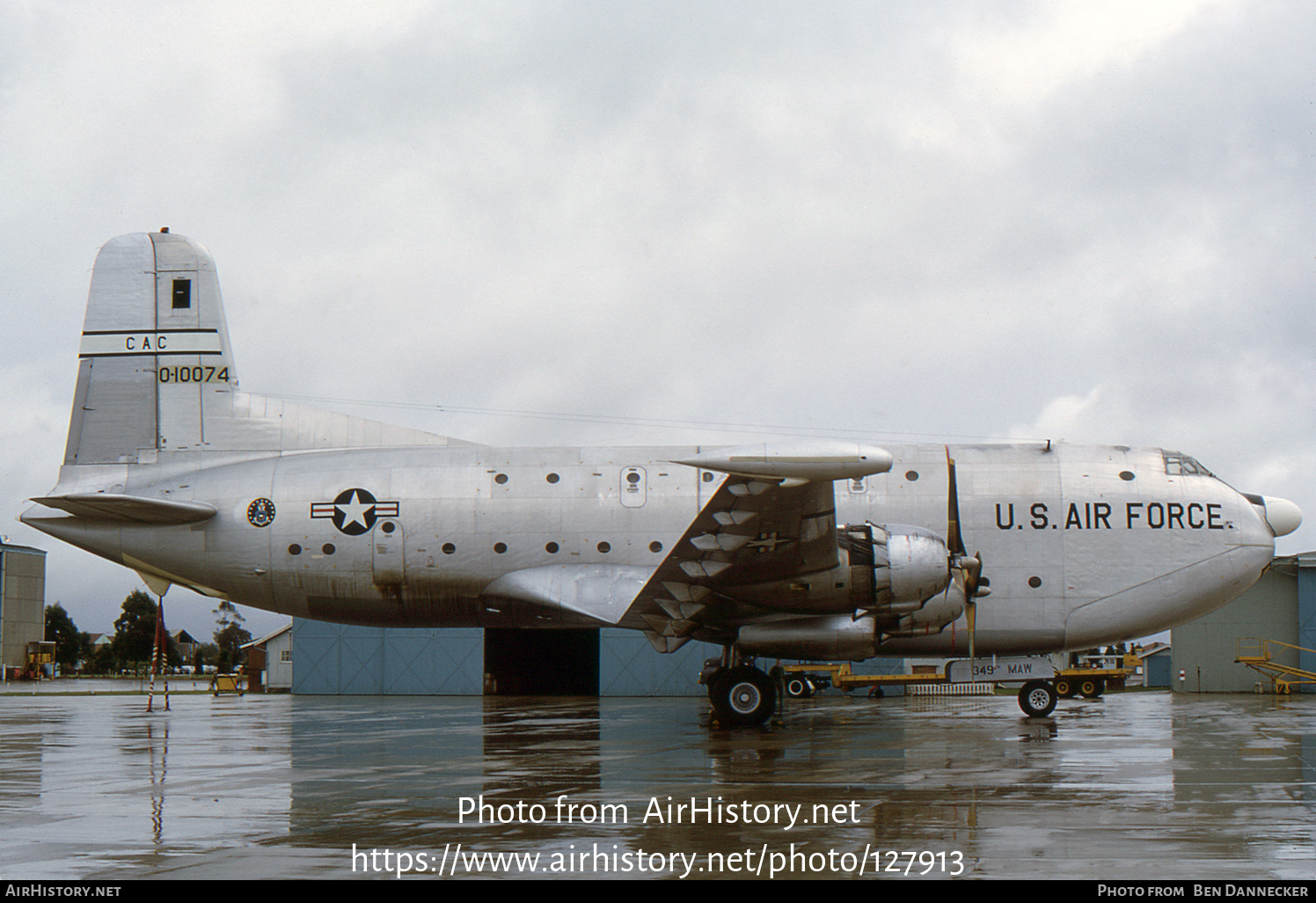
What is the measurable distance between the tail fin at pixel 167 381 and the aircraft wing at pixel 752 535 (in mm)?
6121

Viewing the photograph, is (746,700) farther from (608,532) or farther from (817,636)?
(608,532)

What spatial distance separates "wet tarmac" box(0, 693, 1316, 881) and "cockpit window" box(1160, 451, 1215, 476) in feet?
15.5

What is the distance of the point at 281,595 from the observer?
2030 cm

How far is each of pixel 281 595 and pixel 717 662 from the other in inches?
335

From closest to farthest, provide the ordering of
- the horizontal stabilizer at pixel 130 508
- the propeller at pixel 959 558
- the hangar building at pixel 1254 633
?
the propeller at pixel 959 558 → the horizontal stabilizer at pixel 130 508 → the hangar building at pixel 1254 633

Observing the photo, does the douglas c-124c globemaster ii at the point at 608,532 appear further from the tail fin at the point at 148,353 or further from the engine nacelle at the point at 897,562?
the engine nacelle at the point at 897,562

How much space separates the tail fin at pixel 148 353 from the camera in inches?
838

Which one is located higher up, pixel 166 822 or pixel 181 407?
pixel 181 407

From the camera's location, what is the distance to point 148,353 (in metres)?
21.7

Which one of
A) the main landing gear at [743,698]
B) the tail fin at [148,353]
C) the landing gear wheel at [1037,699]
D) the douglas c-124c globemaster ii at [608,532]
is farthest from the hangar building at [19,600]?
the landing gear wheel at [1037,699]

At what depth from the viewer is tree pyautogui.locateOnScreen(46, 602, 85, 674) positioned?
404ft

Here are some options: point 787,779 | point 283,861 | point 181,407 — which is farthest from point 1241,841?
point 181,407

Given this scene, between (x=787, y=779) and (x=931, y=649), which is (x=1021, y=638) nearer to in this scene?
(x=931, y=649)

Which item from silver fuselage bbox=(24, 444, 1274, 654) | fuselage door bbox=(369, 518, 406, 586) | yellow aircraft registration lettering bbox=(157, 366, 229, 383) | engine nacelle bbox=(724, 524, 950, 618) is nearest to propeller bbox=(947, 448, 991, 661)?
silver fuselage bbox=(24, 444, 1274, 654)
